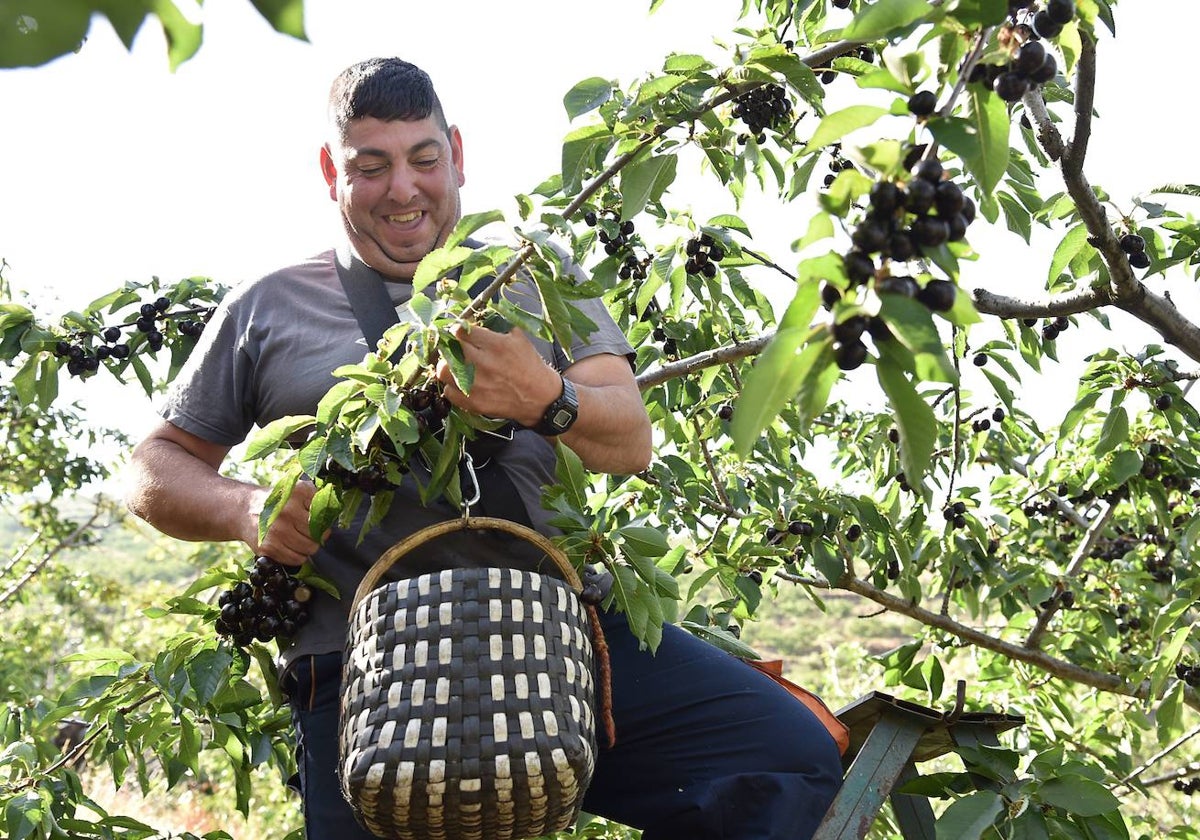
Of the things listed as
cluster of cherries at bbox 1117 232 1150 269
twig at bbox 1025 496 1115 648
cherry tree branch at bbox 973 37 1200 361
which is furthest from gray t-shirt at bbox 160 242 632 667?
twig at bbox 1025 496 1115 648

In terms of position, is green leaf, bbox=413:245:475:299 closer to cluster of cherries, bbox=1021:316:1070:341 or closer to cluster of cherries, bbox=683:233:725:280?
cluster of cherries, bbox=683:233:725:280

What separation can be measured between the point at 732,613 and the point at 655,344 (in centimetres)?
79

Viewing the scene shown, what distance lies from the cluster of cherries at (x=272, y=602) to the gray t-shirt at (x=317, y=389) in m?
0.03

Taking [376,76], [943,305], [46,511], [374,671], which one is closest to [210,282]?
[376,76]

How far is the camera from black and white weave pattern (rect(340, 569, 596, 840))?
159 cm

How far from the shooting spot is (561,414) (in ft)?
6.38

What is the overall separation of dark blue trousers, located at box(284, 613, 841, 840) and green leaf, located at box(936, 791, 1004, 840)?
8.0 inches

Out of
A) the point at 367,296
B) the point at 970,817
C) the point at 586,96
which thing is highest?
the point at 586,96

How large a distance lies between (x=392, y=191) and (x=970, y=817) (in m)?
1.53

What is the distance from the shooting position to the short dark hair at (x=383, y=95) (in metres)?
2.37

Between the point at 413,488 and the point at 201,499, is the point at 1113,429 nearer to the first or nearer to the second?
the point at 413,488

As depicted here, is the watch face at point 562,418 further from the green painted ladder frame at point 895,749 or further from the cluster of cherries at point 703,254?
the cluster of cherries at point 703,254

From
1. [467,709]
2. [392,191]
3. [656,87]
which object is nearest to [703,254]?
[392,191]

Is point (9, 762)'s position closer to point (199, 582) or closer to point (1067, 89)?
point (199, 582)
